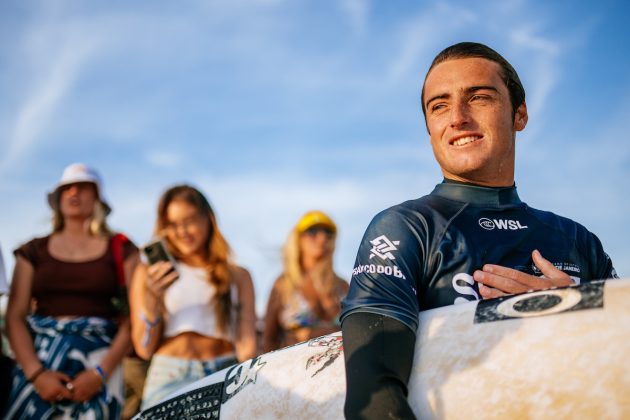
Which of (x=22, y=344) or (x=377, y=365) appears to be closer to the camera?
(x=377, y=365)

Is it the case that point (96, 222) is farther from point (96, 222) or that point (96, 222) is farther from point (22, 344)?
point (22, 344)

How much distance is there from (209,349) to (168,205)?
1.01m

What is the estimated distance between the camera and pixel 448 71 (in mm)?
2059

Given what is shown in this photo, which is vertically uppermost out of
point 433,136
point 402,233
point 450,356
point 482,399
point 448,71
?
point 448,71

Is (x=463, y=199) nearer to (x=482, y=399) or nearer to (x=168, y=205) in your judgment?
(x=482, y=399)

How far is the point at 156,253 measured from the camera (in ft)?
12.7

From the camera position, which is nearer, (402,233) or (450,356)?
(450,356)

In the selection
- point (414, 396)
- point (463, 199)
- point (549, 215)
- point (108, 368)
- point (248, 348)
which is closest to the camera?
point (414, 396)

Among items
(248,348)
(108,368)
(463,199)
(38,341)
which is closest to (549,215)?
(463,199)

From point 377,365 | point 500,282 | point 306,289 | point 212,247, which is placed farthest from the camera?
point 306,289

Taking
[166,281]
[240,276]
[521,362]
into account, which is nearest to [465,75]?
[521,362]

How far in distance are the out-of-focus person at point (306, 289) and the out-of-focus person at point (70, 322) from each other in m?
1.39

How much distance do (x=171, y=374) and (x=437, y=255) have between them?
2437 mm

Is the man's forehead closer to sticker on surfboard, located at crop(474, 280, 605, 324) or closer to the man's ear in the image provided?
the man's ear
